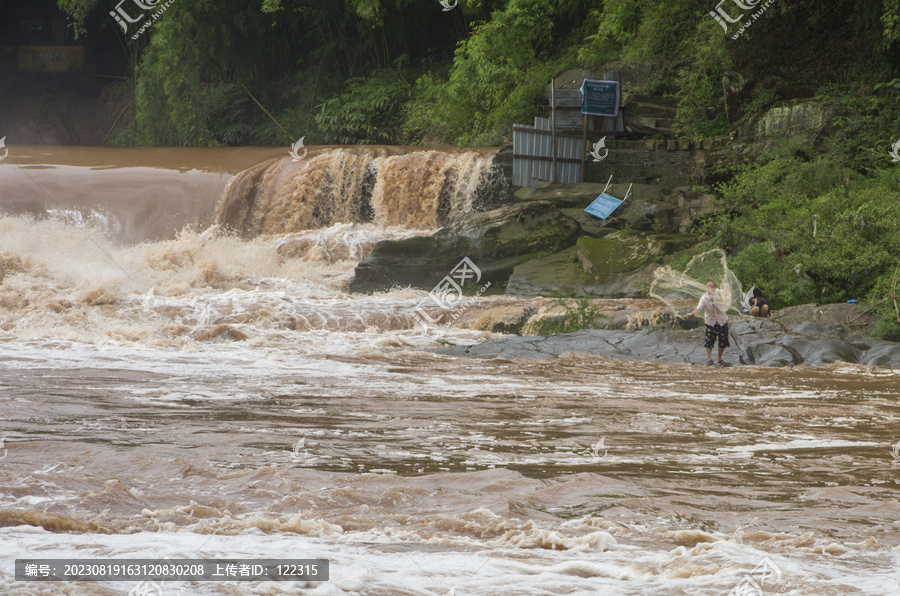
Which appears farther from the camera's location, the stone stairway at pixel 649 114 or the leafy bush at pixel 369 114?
the leafy bush at pixel 369 114

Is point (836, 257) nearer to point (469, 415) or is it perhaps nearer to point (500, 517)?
point (469, 415)

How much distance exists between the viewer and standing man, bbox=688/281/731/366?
10.4m

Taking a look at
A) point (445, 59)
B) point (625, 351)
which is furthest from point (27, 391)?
point (445, 59)

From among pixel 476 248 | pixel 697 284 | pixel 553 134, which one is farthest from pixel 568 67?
pixel 697 284

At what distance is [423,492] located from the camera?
4953mm

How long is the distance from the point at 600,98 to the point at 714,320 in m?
10.0

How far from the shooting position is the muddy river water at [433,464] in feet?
12.9

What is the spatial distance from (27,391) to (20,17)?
32229 millimetres

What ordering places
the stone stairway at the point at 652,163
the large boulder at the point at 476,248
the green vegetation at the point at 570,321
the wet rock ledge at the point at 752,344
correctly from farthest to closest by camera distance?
the stone stairway at the point at 652,163 → the large boulder at the point at 476,248 → the green vegetation at the point at 570,321 → the wet rock ledge at the point at 752,344

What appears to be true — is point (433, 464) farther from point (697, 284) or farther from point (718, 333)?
point (697, 284)

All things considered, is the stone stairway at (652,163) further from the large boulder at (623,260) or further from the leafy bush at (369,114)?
the leafy bush at (369,114)

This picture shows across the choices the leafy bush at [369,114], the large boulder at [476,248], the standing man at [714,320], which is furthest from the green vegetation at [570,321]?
the leafy bush at [369,114]

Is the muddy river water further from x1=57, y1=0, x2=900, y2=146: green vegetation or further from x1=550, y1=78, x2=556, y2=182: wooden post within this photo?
x1=57, y1=0, x2=900, y2=146: green vegetation

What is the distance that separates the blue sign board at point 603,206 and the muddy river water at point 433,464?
5.60 m
